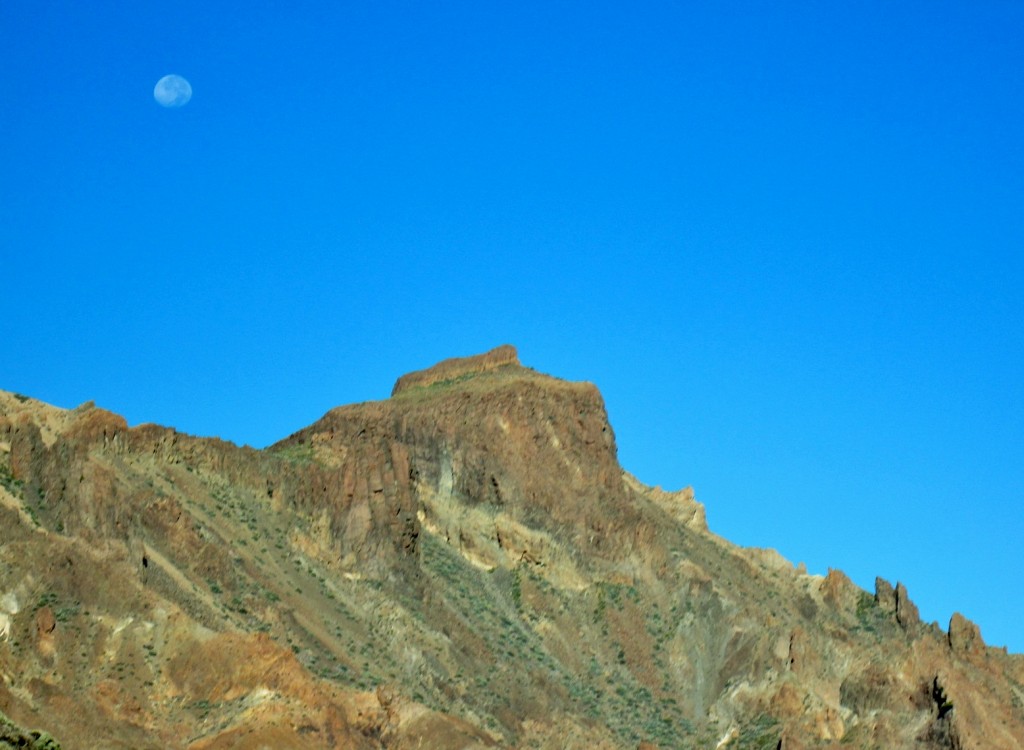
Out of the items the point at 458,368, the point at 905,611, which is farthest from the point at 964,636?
the point at 458,368

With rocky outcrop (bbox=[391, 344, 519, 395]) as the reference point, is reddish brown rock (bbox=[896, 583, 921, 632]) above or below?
below

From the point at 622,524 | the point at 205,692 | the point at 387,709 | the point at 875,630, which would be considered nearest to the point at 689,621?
the point at 622,524

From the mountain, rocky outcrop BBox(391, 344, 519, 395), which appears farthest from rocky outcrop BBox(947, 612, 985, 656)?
rocky outcrop BBox(391, 344, 519, 395)

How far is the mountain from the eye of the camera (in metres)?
75.8

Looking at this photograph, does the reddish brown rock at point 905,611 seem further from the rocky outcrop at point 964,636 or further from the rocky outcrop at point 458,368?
the rocky outcrop at point 458,368

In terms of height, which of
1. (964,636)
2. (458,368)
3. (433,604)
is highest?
(458,368)

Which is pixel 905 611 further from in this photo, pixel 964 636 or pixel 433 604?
pixel 433 604

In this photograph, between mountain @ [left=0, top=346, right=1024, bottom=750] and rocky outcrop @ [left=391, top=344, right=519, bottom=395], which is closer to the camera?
mountain @ [left=0, top=346, right=1024, bottom=750]

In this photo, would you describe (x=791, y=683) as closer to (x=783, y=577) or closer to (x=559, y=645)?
(x=559, y=645)

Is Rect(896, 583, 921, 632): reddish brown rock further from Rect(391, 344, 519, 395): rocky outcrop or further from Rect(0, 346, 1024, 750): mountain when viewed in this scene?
Rect(391, 344, 519, 395): rocky outcrop

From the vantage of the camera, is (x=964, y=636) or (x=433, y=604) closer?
(x=433, y=604)

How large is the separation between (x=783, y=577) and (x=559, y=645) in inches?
1005

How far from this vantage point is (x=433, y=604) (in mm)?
97000

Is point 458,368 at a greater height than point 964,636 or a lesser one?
greater
